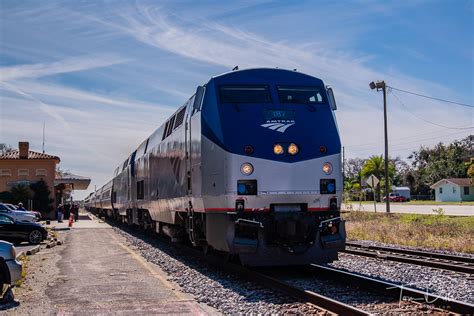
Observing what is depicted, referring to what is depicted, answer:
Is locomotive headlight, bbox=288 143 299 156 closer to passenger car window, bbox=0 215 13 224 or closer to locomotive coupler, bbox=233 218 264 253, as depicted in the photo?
locomotive coupler, bbox=233 218 264 253

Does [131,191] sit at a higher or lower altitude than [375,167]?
lower

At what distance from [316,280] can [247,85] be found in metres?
3.84

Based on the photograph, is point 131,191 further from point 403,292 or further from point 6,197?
point 6,197

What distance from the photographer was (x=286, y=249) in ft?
33.3

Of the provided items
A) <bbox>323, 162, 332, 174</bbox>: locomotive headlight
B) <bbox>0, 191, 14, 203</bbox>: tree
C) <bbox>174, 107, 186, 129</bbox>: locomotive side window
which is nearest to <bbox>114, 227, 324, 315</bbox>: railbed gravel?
<bbox>323, 162, 332, 174</bbox>: locomotive headlight

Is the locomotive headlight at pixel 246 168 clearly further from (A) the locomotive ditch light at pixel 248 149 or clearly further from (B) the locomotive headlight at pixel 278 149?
(B) the locomotive headlight at pixel 278 149

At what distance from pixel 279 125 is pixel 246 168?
3.56ft

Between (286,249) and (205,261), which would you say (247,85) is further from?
(205,261)

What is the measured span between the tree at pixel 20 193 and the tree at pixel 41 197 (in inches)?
27.2

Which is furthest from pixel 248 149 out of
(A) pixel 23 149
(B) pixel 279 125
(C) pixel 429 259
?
(A) pixel 23 149

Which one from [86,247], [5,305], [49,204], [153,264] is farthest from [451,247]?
[49,204]

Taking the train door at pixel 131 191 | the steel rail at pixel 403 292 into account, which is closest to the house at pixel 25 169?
the train door at pixel 131 191

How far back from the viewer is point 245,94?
1099cm

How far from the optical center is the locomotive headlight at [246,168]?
396 inches
